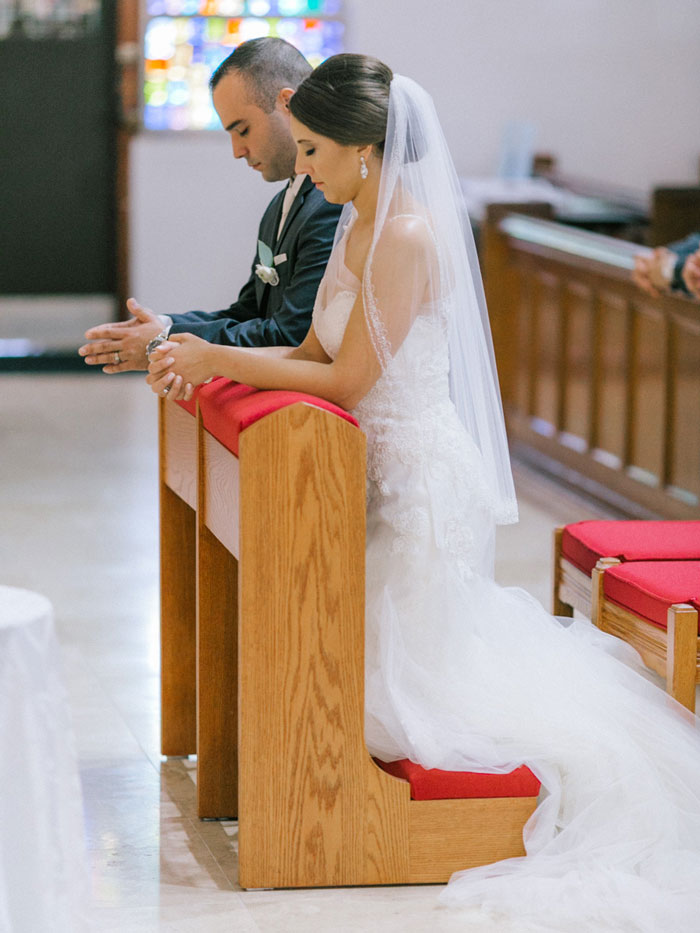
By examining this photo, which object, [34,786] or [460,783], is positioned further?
[460,783]

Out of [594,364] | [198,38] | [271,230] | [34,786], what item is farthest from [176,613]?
[198,38]

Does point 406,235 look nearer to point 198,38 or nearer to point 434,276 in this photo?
point 434,276

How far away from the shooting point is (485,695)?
2939 mm

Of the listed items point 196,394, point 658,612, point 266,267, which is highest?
point 266,267

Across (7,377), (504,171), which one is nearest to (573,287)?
(504,171)

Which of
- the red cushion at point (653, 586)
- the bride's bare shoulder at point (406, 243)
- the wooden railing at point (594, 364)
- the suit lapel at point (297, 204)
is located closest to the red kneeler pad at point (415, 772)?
the bride's bare shoulder at point (406, 243)

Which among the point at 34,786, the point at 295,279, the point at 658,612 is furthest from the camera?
the point at 295,279

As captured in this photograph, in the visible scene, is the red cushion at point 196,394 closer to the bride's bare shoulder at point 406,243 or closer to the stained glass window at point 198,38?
the bride's bare shoulder at point 406,243

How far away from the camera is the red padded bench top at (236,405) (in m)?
2.72

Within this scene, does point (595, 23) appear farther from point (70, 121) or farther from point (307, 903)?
point (307, 903)

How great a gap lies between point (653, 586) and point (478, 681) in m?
0.44

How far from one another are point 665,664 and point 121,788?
131 centimetres

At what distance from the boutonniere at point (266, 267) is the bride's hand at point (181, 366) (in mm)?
504

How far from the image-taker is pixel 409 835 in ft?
9.45
